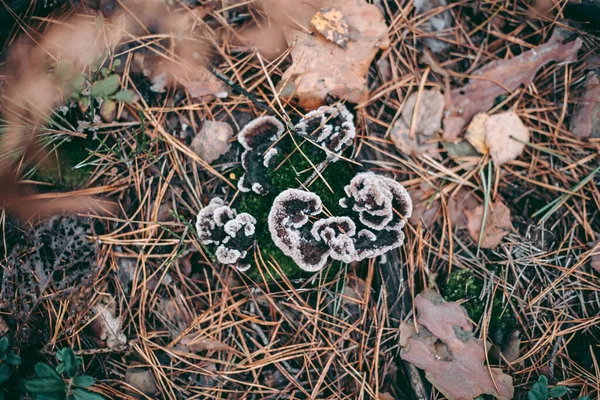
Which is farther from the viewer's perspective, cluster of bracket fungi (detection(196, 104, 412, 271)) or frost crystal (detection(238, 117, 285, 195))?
frost crystal (detection(238, 117, 285, 195))

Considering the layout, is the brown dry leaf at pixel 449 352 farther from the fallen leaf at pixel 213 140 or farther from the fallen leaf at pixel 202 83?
the fallen leaf at pixel 202 83

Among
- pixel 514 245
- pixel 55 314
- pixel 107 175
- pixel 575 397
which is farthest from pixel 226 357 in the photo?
pixel 575 397

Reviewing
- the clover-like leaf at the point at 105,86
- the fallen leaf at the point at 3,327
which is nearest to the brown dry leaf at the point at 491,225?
the clover-like leaf at the point at 105,86

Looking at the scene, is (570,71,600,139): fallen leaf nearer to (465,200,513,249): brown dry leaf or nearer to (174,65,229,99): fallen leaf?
(465,200,513,249): brown dry leaf

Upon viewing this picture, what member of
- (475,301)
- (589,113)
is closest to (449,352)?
(475,301)

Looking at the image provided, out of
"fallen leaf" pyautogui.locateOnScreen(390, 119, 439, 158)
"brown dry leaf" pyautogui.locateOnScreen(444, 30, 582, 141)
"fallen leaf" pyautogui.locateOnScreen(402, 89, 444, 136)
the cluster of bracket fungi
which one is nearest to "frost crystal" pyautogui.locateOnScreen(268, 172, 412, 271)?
the cluster of bracket fungi

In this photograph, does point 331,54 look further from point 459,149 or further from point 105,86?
point 105,86
